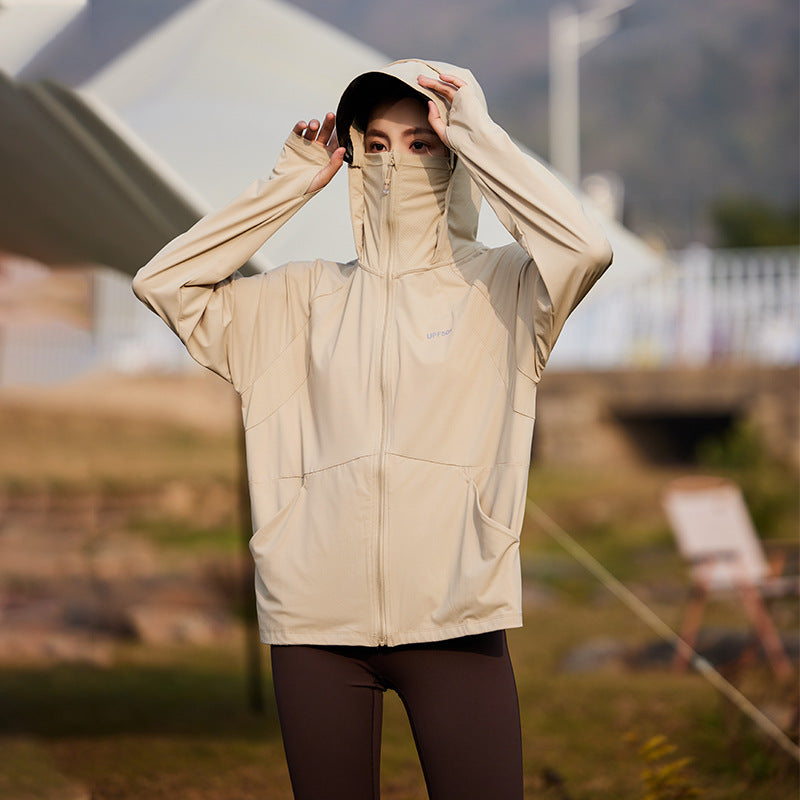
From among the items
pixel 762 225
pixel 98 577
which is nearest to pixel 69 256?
pixel 98 577

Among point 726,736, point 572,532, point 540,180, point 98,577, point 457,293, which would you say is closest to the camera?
point 540,180

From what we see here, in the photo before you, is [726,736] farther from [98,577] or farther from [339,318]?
[98,577]

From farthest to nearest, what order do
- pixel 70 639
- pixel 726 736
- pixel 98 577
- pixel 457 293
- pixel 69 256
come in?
pixel 98 577 → pixel 70 639 → pixel 726 736 → pixel 69 256 → pixel 457 293

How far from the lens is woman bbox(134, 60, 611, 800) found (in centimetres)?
178

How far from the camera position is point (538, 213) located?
1.77 metres

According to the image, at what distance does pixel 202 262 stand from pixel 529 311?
21.2 inches

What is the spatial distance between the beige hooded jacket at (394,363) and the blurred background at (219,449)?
916 millimetres

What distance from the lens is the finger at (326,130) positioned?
6.46 feet

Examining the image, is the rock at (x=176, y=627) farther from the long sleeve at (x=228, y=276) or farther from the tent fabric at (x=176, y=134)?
the long sleeve at (x=228, y=276)

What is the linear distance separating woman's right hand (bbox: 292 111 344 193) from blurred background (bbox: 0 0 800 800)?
2.95ft

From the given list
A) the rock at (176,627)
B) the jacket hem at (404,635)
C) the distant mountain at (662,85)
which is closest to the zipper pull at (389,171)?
the jacket hem at (404,635)

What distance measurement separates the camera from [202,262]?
1.93 meters

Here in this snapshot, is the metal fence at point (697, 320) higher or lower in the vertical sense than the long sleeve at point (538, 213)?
higher

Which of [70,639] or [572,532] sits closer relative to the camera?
[70,639]
